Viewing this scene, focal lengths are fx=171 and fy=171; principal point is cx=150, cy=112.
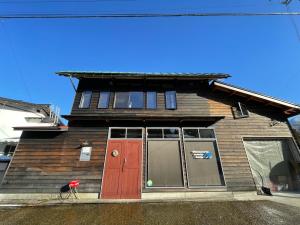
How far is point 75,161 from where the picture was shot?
316 inches

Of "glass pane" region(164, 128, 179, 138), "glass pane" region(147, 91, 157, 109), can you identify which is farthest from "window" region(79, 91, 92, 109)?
"glass pane" region(164, 128, 179, 138)

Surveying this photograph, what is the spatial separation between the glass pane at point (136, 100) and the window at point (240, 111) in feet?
17.4

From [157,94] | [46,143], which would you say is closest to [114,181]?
[46,143]

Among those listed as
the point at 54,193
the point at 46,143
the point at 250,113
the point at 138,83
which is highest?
the point at 138,83

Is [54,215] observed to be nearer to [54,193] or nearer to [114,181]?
[54,193]

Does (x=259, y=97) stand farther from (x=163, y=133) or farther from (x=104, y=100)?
(x=104, y=100)

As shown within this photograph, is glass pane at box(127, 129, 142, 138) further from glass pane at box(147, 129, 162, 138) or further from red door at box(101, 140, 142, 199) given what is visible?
glass pane at box(147, 129, 162, 138)

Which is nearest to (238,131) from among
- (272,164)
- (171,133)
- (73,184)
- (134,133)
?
(272,164)

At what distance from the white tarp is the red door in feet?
18.9

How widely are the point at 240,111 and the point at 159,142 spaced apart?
5.04 metres

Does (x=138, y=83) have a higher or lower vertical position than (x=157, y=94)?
higher

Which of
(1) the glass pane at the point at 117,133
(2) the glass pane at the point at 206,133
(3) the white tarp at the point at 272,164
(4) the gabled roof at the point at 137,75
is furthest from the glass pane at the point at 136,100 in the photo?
(3) the white tarp at the point at 272,164

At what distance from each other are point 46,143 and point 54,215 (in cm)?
387

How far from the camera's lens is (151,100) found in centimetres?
998
